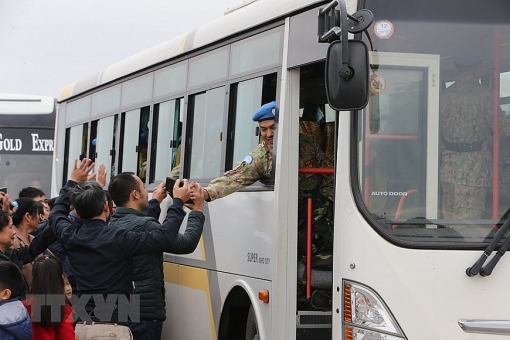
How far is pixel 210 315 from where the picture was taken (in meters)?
7.37

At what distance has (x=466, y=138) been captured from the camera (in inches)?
202

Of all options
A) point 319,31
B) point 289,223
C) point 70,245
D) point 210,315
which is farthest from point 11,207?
point 319,31

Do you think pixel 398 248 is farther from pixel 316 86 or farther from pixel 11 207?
pixel 11 207

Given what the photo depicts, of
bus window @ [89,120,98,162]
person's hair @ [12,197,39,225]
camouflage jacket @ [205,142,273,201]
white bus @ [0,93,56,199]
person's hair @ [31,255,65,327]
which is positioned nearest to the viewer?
person's hair @ [31,255,65,327]

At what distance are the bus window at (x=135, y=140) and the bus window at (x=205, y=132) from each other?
4.00 ft

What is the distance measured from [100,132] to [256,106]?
4.36 m

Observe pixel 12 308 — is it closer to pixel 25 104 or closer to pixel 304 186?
pixel 304 186

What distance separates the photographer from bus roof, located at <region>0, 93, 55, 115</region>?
61.1 feet

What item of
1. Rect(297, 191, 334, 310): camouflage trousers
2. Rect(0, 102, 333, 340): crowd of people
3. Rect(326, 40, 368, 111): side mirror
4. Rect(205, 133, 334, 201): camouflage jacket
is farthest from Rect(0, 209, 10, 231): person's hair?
Rect(326, 40, 368, 111): side mirror

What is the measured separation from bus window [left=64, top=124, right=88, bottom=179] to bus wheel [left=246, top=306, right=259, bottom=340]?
205 inches

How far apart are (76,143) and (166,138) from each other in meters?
3.76

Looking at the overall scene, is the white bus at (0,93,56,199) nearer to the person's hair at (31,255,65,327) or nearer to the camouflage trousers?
the person's hair at (31,255,65,327)

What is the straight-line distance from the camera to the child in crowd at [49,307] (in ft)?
18.9

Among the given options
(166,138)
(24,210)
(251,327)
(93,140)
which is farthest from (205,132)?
(93,140)
